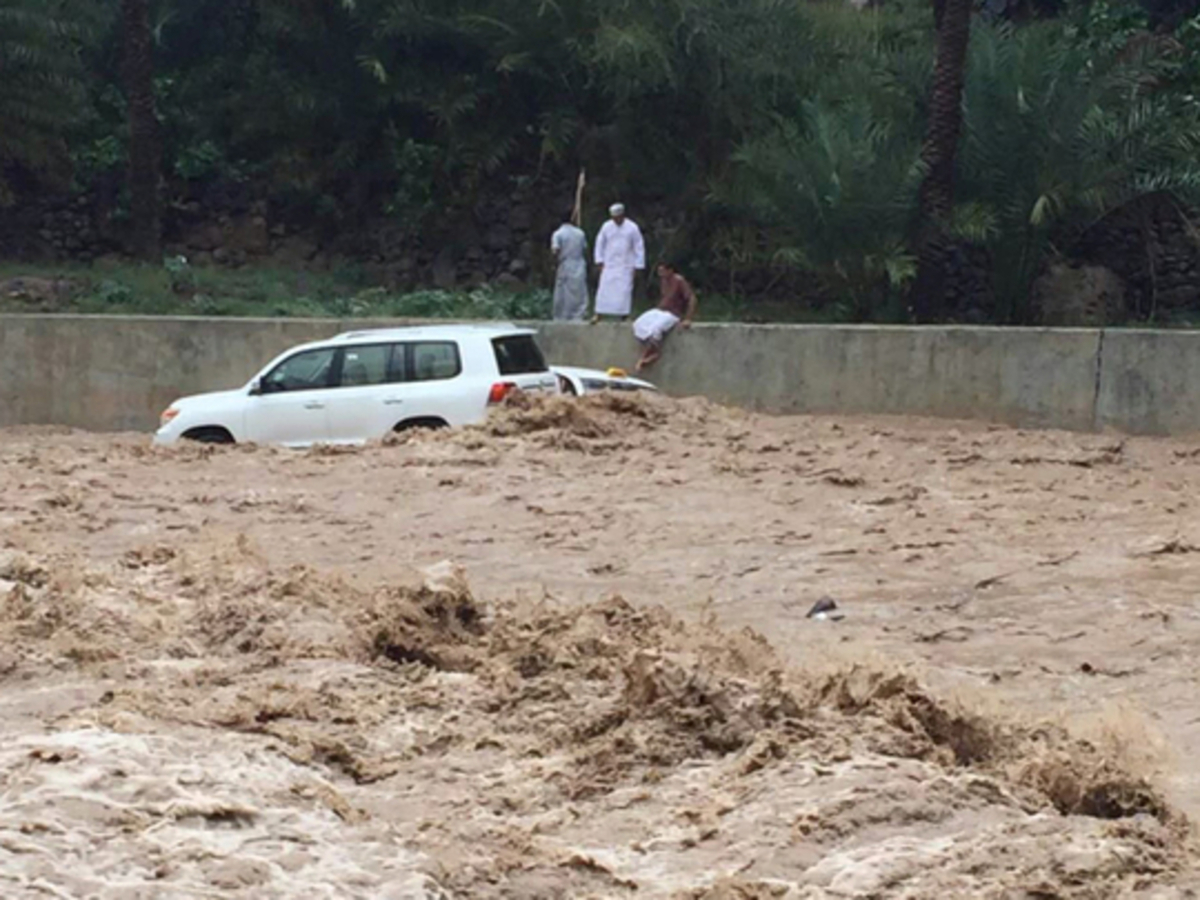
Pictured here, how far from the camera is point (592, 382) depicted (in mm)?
18094

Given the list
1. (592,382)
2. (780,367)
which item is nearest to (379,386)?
(592,382)

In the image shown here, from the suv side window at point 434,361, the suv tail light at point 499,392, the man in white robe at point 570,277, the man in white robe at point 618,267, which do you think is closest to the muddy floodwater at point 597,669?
the suv tail light at point 499,392

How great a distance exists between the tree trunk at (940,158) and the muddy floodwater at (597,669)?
750cm

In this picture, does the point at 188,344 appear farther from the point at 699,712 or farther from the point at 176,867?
the point at 176,867

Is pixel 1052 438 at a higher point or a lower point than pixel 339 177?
lower

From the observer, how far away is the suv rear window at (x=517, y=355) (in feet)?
55.6

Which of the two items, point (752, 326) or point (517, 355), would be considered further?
point (752, 326)

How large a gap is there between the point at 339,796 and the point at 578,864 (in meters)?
0.93

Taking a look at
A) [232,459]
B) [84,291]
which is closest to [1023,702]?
[232,459]

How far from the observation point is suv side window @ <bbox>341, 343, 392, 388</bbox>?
674 inches

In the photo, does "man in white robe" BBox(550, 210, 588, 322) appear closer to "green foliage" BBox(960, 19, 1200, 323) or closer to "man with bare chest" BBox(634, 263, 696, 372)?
"man with bare chest" BBox(634, 263, 696, 372)

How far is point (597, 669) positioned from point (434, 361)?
28.7 ft

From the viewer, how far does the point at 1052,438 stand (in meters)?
17.5

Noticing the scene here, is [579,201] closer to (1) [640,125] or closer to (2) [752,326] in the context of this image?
(1) [640,125]
